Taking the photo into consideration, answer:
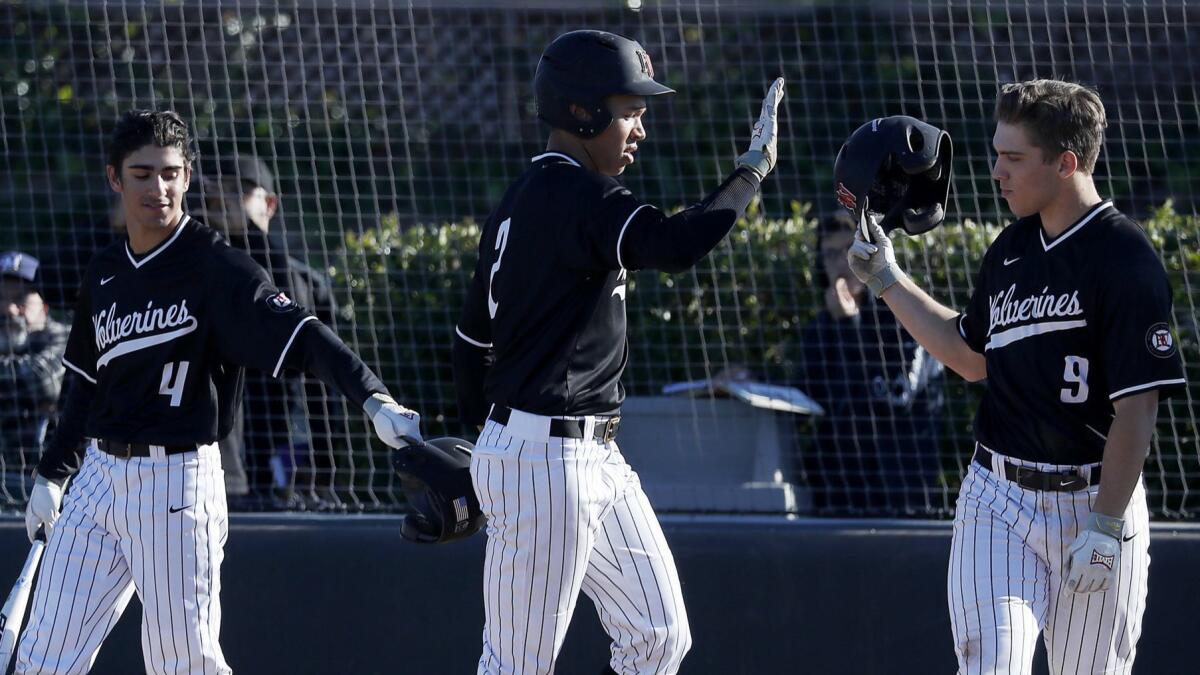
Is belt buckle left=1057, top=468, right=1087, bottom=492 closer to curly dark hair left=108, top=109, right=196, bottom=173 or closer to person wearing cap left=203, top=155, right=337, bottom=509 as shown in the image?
curly dark hair left=108, top=109, right=196, bottom=173

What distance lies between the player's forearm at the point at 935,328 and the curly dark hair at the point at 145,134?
1.98 meters

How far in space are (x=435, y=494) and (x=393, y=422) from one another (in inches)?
7.9

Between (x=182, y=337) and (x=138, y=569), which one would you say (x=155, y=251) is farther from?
(x=138, y=569)

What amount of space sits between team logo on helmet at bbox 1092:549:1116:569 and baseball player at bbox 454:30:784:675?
3.25ft

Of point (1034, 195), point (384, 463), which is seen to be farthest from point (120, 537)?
point (1034, 195)

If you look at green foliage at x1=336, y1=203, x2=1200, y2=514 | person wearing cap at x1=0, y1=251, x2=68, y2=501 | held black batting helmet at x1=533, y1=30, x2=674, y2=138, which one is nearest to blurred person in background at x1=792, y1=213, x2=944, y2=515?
green foliage at x1=336, y1=203, x2=1200, y2=514

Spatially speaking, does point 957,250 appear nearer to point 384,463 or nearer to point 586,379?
point 384,463

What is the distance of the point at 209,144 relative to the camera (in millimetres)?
7398

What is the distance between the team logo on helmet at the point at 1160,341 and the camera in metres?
3.33

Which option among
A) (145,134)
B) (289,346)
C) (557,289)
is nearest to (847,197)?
(557,289)

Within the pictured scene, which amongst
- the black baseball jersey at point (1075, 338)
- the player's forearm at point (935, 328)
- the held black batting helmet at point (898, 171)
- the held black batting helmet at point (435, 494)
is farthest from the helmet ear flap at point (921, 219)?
the held black batting helmet at point (435, 494)

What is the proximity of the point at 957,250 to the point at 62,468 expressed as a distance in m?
3.38

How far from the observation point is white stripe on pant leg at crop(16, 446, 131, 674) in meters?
3.91

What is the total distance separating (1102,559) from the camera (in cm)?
331
